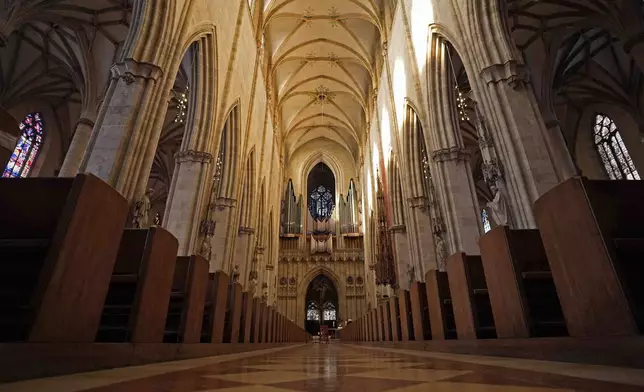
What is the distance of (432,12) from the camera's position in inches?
381

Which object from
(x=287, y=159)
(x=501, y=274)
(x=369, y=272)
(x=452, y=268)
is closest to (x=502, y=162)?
(x=452, y=268)

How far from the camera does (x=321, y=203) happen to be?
2858cm

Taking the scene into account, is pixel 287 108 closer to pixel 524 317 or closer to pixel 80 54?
pixel 80 54

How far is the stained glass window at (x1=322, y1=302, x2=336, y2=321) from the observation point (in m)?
25.9

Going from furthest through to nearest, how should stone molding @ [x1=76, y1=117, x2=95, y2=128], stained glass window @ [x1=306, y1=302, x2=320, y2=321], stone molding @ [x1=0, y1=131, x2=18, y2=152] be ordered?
stained glass window @ [x1=306, y1=302, x2=320, y2=321] < stone molding @ [x1=76, y1=117, x2=95, y2=128] < stone molding @ [x1=0, y1=131, x2=18, y2=152]

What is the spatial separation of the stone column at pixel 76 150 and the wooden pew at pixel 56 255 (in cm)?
957

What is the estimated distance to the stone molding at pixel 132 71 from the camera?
20.5 feet

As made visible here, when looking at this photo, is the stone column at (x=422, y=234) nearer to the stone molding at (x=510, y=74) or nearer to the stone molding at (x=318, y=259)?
the stone molding at (x=510, y=74)

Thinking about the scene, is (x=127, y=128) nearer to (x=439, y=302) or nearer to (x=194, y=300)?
(x=194, y=300)

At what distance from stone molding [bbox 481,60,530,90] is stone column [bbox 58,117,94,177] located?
36.3ft

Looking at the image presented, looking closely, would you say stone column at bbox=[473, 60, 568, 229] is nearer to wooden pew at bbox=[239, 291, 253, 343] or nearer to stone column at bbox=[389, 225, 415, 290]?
wooden pew at bbox=[239, 291, 253, 343]

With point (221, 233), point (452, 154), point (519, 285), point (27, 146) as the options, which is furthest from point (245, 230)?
point (519, 285)

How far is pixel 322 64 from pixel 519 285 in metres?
19.9

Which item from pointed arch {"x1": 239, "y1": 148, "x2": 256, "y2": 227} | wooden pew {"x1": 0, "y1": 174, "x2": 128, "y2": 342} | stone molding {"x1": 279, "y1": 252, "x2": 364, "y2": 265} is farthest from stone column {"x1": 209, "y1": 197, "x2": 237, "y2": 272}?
stone molding {"x1": 279, "y1": 252, "x2": 364, "y2": 265}
